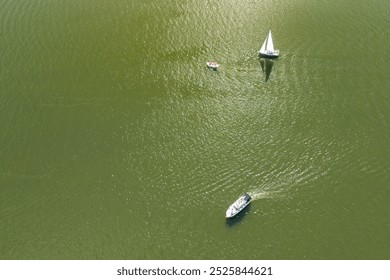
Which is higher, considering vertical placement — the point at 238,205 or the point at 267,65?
the point at 267,65

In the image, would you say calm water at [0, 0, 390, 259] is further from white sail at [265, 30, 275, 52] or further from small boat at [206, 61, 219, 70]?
white sail at [265, 30, 275, 52]

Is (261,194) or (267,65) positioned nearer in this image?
(261,194)

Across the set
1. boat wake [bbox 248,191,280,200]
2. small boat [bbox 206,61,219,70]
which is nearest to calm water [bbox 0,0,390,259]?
boat wake [bbox 248,191,280,200]

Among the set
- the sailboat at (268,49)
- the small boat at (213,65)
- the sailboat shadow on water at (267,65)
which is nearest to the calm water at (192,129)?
the sailboat shadow on water at (267,65)

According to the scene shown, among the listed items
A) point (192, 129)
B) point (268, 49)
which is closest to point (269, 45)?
point (268, 49)

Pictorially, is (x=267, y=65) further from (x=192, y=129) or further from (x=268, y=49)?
(x=192, y=129)

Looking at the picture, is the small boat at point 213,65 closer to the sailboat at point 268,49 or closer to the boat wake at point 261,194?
the sailboat at point 268,49
